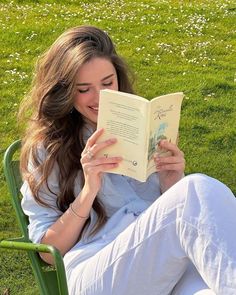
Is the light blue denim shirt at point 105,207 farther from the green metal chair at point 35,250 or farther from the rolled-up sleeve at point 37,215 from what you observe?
the green metal chair at point 35,250

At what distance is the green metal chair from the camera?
267 cm

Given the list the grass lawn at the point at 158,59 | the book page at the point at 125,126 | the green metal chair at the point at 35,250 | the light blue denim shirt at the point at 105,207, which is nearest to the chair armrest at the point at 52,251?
the green metal chair at the point at 35,250

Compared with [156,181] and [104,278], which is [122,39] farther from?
[104,278]

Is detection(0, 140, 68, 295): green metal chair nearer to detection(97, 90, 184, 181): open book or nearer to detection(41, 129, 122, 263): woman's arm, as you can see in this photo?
detection(41, 129, 122, 263): woman's arm

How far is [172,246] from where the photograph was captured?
2672 mm

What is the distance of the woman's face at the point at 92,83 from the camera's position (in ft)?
10.1

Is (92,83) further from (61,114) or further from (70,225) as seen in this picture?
(70,225)

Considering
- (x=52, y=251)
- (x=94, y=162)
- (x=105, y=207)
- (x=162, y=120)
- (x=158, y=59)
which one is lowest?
(x=158, y=59)

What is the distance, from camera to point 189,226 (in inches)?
104

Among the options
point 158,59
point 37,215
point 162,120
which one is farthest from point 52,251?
point 158,59

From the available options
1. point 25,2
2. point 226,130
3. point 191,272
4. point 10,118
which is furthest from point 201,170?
point 25,2

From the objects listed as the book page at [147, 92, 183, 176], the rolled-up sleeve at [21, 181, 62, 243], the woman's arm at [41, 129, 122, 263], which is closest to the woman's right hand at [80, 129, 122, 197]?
the woman's arm at [41, 129, 122, 263]

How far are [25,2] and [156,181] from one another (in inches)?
281

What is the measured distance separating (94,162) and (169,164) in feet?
1.32
